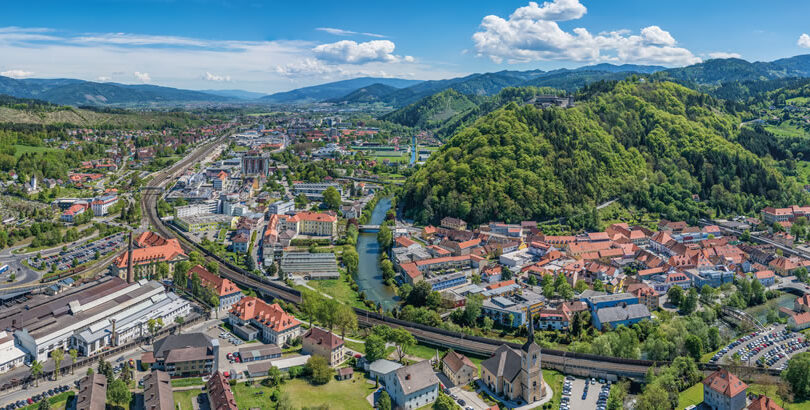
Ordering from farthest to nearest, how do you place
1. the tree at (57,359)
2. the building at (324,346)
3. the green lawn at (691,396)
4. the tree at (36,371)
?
the building at (324,346) < the tree at (57,359) < the tree at (36,371) < the green lawn at (691,396)

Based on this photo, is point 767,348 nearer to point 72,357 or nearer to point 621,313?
point 621,313

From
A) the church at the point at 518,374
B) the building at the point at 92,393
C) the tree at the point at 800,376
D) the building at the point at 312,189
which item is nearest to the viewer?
the building at the point at 92,393

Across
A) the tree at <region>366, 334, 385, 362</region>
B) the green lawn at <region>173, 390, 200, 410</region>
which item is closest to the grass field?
the tree at <region>366, 334, 385, 362</region>

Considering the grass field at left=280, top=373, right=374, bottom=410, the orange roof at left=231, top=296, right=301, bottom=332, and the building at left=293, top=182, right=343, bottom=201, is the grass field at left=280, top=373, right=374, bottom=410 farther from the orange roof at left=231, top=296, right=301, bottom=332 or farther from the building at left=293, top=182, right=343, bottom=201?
the building at left=293, top=182, right=343, bottom=201

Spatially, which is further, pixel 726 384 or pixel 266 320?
pixel 266 320

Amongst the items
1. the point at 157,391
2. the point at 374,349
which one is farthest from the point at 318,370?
the point at 157,391

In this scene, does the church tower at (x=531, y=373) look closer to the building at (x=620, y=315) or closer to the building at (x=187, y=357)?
the building at (x=620, y=315)

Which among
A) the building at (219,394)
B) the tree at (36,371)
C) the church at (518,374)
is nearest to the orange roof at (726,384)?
the church at (518,374)

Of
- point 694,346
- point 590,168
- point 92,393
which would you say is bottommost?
point 92,393
